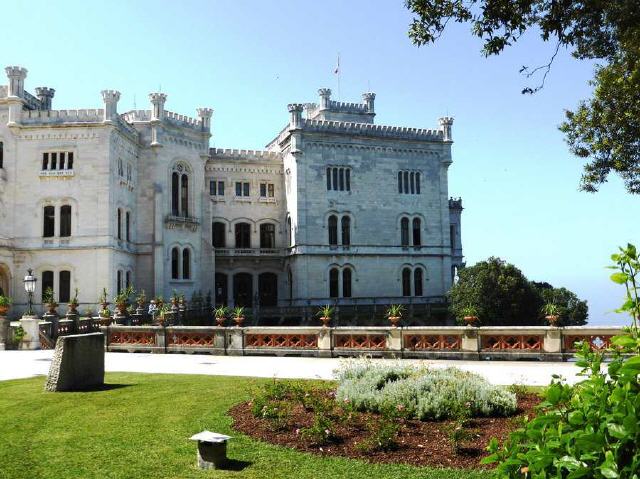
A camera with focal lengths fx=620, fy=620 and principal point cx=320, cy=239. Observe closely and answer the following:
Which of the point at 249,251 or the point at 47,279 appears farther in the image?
the point at 249,251

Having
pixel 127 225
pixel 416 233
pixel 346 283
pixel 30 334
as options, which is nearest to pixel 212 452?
pixel 30 334

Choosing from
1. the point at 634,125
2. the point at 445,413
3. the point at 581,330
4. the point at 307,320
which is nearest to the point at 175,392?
the point at 445,413

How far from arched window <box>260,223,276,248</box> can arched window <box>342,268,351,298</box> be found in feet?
21.3

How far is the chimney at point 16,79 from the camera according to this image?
3778cm

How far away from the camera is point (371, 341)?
68.7 ft

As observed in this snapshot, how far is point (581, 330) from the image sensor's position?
18484mm

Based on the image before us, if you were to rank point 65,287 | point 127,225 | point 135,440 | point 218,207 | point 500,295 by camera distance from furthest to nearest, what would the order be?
point 218,207, point 500,295, point 127,225, point 65,287, point 135,440

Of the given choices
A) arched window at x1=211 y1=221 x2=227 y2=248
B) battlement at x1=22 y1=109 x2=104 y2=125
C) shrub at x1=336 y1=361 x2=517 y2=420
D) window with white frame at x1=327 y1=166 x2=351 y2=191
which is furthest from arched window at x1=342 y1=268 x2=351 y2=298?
shrub at x1=336 y1=361 x2=517 y2=420

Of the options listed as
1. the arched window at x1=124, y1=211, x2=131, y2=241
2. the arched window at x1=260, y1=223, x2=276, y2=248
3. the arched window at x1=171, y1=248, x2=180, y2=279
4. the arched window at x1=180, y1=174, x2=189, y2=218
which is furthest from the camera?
the arched window at x1=260, y1=223, x2=276, y2=248

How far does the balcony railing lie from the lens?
4953cm

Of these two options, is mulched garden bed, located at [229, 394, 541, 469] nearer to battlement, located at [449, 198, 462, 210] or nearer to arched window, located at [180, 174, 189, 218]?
arched window, located at [180, 174, 189, 218]

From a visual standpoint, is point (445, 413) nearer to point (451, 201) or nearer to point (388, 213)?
point (388, 213)

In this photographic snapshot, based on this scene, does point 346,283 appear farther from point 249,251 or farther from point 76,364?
point 76,364

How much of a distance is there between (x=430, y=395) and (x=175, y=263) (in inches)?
1473
